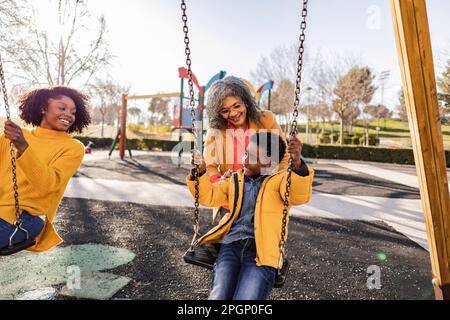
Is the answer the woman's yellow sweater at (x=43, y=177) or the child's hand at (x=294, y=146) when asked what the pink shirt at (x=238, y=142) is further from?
the woman's yellow sweater at (x=43, y=177)

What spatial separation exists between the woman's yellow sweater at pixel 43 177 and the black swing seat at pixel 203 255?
0.89m

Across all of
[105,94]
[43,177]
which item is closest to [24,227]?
[43,177]

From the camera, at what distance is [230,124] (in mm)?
2123

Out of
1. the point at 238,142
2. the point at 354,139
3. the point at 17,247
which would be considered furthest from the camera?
the point at 354,139

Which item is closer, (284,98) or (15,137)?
(15,137)

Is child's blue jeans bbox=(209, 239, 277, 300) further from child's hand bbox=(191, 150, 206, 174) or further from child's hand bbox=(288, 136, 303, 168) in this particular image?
child's hand bbox=(288, 136, 303, 168)

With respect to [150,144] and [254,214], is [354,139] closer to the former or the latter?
[150,144]

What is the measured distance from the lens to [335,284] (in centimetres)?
249

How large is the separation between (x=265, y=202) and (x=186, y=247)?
74.1 inches

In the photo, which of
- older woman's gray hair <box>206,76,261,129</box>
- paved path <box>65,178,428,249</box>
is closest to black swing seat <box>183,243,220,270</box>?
older woman's gray hair <box>206,76,261,129</box>

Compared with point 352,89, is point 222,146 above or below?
below

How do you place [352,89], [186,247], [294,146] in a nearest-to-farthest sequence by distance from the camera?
[294,146] < [186,247] < [352,89]
